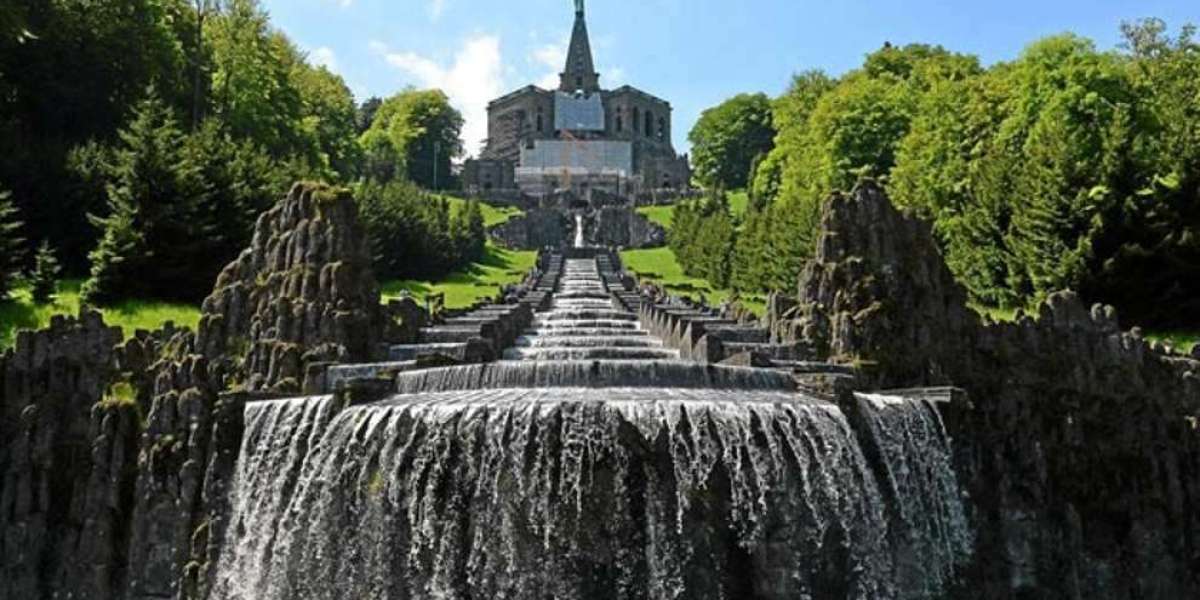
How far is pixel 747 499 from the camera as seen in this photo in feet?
77.6

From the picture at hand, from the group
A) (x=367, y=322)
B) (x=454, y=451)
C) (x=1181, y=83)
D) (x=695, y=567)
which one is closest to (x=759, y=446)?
(x=695, y=567)

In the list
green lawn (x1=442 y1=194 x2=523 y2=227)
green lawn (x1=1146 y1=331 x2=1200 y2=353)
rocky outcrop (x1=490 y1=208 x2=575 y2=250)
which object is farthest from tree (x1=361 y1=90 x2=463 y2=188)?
green lawn (x1=1146 y1=331 x2=1200 y2=353)

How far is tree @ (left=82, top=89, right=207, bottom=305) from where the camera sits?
40.6m

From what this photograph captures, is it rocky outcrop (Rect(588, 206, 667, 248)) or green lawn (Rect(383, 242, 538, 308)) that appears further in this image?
rocky outcrop (Rect(588, 206, 667, 248))

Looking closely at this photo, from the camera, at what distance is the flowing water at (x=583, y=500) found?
2322 cm

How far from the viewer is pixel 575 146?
183 metres

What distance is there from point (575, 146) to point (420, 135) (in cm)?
2947

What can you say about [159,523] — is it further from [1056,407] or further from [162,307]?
[1056,407]

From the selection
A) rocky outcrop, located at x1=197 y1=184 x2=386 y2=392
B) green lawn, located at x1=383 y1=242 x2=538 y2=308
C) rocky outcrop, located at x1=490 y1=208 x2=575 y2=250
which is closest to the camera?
rocky outcrop, located at x1=197 y1=184 x2=386 y2=392

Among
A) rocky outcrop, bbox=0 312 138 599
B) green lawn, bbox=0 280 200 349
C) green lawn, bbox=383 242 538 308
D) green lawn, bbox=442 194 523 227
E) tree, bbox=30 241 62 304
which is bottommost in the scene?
rocky outcrop, bbox=0 312 138 599

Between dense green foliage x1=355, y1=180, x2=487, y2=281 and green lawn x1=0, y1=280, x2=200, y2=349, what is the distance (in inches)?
689

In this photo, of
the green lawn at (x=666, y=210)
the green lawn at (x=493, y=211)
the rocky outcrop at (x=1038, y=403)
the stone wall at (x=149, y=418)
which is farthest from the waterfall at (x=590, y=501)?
the green lawn at (x=493, y=211)

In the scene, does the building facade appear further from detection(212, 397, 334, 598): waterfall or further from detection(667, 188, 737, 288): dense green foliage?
detection(212, 397, 334, 598): waterfall

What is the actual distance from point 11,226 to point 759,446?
85.0ft
